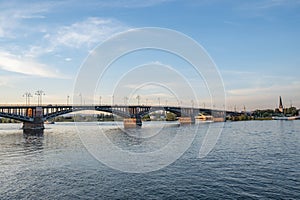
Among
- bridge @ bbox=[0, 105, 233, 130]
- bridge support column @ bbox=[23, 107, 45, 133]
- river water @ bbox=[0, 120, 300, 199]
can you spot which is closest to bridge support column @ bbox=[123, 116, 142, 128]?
bridge @ bbox=[0, 105, 233, 130]

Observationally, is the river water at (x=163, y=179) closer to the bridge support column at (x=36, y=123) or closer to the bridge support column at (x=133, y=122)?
the bridge support column at (x=36, y=123)

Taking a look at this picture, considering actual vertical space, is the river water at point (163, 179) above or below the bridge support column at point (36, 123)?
below

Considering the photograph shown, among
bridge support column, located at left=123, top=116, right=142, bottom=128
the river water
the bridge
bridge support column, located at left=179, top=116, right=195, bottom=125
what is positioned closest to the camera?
the river water

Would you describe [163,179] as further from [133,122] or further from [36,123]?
[133,122]

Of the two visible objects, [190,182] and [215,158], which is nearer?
[190,182]

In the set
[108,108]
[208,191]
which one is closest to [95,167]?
[208,191]

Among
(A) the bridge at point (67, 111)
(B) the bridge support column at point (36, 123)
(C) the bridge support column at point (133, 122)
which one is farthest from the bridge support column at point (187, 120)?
(B) the bridge support column at point (36, 123)

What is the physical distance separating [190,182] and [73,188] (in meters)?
7.66

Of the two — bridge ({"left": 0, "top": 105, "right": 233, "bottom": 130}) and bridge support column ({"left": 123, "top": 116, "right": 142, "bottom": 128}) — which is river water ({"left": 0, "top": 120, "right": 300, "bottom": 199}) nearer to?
bridge ({"left": 0, "top": 105, "right": 233, "bottom": 130})

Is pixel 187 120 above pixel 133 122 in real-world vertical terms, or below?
below

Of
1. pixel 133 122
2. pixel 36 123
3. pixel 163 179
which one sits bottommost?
pixel 163 179

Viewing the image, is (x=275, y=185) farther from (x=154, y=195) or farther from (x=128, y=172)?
(x=128, y=172)

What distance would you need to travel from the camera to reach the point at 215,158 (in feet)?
93.8

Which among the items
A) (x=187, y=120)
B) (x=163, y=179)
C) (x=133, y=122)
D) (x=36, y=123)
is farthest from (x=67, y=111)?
(x=163, y=179)
